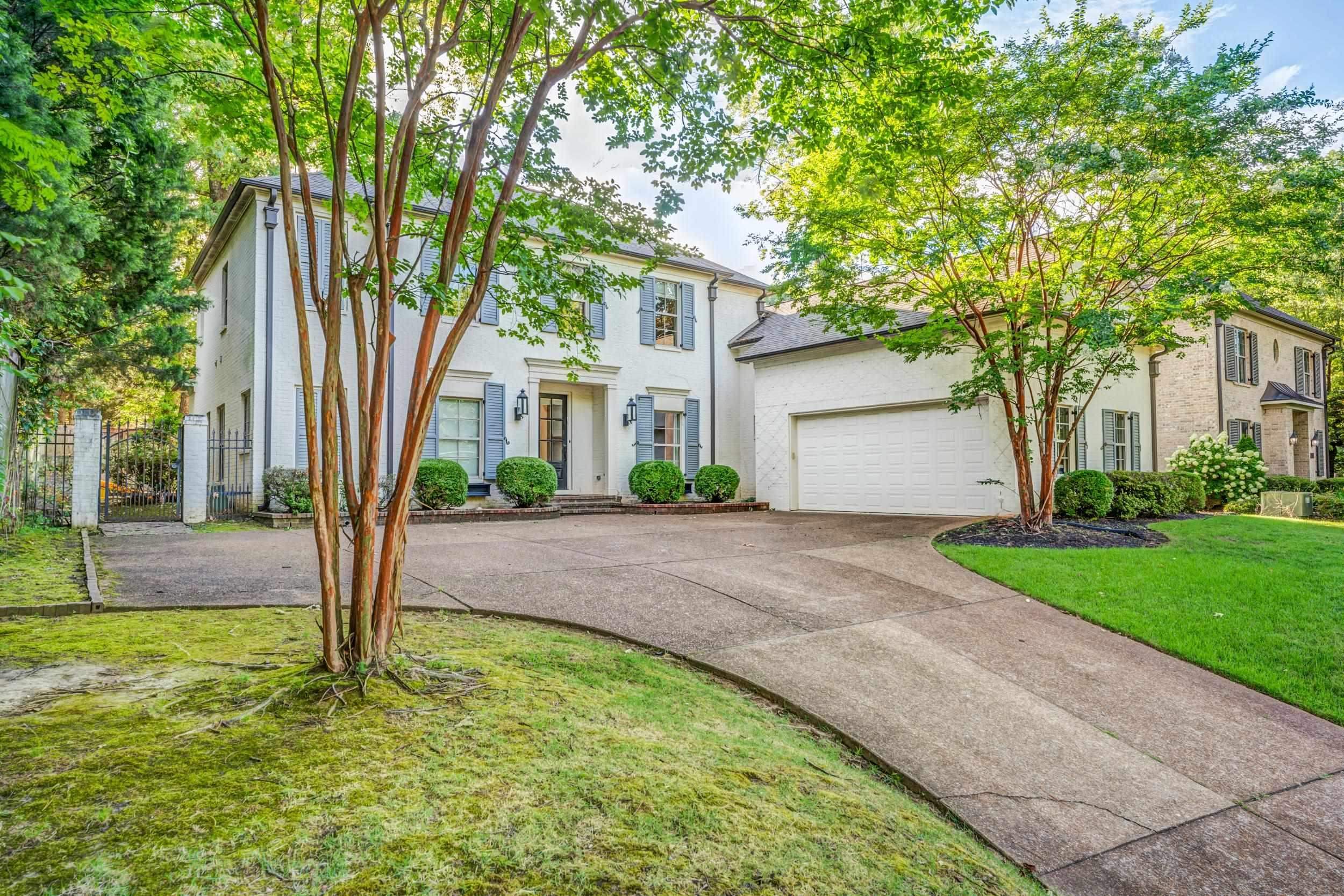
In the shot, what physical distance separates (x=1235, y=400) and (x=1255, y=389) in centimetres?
166

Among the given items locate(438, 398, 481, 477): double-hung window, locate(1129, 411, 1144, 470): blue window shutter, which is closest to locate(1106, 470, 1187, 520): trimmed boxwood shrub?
locate(1129, 411, 1144, 470): blue window shutter

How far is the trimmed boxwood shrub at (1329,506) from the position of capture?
→ 1248cm

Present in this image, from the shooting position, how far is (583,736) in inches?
98.7

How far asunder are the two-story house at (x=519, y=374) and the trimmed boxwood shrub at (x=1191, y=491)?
27.2 feet

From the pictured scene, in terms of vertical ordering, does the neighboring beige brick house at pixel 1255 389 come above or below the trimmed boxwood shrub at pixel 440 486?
above

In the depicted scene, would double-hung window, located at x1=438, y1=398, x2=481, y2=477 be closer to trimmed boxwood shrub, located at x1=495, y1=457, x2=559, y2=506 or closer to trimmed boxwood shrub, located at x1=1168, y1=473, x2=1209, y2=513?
trimmed boxwood shrub, located at x1=495, y1=457, x2=559, y2=506

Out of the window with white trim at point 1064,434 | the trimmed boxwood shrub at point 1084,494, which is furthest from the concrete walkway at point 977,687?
the window with white trim at point 1064,434

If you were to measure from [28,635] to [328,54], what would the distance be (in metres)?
3.21

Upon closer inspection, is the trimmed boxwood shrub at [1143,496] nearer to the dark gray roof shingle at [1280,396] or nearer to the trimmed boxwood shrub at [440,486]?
the dark gray roof shingle at [1280,396]

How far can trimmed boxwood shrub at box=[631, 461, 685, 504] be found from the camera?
14.1m

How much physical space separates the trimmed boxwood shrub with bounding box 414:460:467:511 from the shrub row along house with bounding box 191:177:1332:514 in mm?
539

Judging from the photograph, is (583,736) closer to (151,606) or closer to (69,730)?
(69,730)

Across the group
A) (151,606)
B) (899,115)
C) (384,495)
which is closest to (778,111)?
(899,115)

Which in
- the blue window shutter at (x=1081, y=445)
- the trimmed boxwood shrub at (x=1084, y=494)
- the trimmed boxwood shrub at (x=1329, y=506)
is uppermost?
the blue window shutter at (x=1081, y=445)
